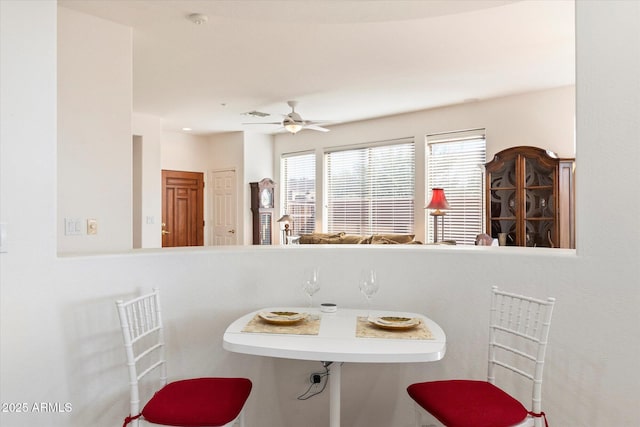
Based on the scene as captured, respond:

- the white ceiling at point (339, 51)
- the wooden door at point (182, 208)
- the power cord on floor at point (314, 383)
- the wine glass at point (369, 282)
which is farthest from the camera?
the wooden door at point (182, 208)

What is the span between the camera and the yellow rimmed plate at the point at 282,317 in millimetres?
1881

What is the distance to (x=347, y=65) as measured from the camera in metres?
4.24

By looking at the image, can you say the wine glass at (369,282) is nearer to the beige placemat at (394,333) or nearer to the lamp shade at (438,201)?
the beige placemat at (394,333)

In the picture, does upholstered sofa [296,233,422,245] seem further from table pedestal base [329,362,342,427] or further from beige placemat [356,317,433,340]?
table pedestal base [329,362,342,427]

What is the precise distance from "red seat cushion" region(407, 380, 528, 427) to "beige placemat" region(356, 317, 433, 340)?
0.25m

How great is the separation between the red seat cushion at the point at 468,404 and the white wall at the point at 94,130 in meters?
2.07

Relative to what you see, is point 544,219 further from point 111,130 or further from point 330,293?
point 111,130

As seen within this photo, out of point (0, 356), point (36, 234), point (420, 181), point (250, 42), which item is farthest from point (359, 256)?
point (420, 181)

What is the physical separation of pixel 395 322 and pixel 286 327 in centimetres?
48

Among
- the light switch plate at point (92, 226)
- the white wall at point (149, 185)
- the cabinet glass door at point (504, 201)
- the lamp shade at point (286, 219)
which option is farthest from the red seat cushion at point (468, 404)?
the lamp shade at point (286, 219)

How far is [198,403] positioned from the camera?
1.67 m

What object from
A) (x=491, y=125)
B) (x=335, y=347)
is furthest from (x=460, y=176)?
(x=335, y=347)

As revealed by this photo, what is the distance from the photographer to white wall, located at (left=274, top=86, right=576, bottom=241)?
5.09 m

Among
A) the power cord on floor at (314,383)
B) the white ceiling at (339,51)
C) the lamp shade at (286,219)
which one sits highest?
the white ceiling at (339,51)
